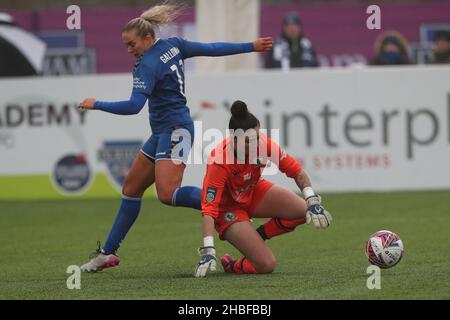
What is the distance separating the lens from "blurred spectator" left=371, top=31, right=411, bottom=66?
17.5 m

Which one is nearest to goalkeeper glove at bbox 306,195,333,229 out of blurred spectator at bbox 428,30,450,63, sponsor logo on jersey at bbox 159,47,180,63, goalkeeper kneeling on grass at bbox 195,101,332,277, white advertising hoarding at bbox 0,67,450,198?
goalkeeper kneeling on grass at bbox 195,101,332,277

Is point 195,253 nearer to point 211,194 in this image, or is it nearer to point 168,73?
point 211,194

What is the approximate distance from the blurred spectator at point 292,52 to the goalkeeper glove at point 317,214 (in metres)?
9.13

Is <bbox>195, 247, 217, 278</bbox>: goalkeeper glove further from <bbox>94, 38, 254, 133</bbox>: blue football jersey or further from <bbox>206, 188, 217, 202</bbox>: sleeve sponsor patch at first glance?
<bbox>94, 38, 254, 133</bbox>: blue football jersey

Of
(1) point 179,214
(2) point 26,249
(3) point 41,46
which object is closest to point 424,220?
(1) point 179,214

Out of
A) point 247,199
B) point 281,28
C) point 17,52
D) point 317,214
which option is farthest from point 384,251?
point 281,28

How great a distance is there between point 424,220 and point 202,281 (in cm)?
492

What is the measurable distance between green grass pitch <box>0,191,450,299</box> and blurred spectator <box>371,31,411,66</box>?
8.01ft

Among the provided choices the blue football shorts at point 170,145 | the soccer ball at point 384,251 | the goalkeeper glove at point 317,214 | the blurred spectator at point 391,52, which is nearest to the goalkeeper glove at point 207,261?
the goalkeeper glove at point 317,214

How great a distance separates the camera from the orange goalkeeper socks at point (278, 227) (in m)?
9.62

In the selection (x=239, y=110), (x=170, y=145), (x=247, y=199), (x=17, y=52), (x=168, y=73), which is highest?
(x=17, y=52)

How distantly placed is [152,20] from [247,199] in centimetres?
164
